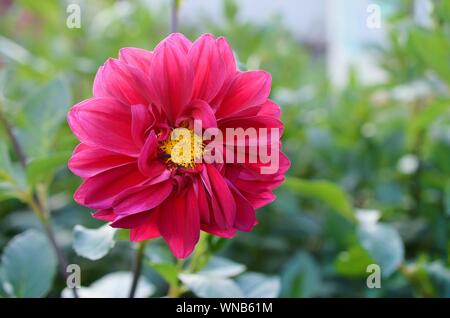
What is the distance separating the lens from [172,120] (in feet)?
1.48

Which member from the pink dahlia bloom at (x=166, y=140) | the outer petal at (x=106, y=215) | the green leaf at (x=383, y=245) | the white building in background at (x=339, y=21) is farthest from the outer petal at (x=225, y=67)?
the green leaf at (x=383, y=245)

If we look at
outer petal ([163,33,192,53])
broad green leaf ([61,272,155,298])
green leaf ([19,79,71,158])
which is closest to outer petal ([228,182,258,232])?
outer petal ([163,33,192,53])

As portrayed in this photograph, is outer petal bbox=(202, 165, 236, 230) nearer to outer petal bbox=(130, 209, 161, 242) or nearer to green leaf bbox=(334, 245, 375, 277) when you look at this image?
outer petal bbox=(130, 209, 161, 242)

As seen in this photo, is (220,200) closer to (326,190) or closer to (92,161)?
(92,161)

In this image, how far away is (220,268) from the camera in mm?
602

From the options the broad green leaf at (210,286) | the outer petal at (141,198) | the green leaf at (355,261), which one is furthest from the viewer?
the green leaf at (355,261)

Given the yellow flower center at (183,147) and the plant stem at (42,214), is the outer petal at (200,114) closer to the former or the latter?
the yellow flower center at (183,147)

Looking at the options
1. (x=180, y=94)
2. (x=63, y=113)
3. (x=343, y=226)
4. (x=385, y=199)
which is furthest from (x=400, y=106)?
(x=180, y=94)

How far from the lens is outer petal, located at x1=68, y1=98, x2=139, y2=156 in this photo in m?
0.42

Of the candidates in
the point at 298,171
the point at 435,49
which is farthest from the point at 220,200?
the point at 298,171

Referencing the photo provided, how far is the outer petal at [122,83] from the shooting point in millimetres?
416

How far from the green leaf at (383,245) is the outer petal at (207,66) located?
0.34m

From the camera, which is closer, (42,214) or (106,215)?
(106,215)

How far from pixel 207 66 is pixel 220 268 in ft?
0.80
